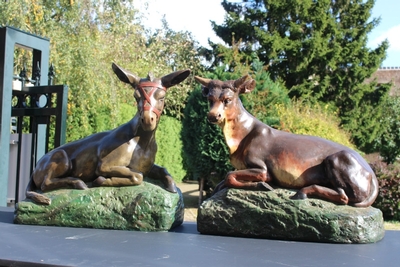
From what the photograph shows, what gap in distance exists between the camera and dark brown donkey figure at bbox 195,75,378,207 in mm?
2332

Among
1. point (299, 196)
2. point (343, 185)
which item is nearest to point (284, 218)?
point (299, 196)

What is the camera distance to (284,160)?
240 centimetres

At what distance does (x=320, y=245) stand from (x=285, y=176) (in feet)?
1.30

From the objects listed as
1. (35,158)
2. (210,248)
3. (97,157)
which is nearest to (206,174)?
(35,158)

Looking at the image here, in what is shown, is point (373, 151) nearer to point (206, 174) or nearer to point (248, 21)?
point (248, 21)

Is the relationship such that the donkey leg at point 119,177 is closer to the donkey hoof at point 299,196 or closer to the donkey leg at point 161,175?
the donkey leg at point 161,175

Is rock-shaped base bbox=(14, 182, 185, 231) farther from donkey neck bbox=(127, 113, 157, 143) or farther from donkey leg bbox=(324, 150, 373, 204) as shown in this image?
donkey leg bbox=(324, 150, 373, 204)

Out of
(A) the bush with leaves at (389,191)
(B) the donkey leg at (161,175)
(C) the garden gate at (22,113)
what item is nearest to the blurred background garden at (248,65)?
(A) the bush with leaves at (389,191)

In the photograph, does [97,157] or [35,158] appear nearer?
[97,157]

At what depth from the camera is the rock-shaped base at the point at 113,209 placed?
8.25 ft

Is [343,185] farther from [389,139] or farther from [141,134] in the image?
[389,139]

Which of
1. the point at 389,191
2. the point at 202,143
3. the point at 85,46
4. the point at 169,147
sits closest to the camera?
the point at 202,143

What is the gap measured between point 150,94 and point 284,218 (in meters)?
1.02

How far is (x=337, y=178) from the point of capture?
2.33 m
